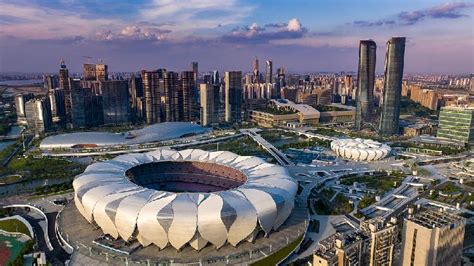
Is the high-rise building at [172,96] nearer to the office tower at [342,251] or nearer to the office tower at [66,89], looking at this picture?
the office tower at [66,89]

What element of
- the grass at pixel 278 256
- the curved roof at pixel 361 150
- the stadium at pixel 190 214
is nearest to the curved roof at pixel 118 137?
the stadium at pixel 190 214

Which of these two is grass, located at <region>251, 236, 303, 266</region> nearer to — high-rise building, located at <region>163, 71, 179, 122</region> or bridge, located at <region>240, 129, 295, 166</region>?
bridge, located at <region>240, 129, 295, 166</region>

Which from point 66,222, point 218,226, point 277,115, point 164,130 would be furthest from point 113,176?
point 277,115

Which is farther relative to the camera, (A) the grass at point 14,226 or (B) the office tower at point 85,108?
(B) the office tower at point 85,108

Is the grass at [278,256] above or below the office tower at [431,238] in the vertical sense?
below

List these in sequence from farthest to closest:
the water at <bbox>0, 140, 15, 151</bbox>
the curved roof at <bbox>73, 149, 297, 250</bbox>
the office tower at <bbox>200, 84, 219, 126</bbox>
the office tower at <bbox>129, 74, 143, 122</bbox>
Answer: the office tower at <bbox>129, 74, 143, 122</bbox>
the office tower at <bbox>200, 84, 219, 126</bbox>
the water at <bbox>0, 140, 15, 151</bbox>
the curved roof at <bbox>73, 149, 297, 250</bbox>

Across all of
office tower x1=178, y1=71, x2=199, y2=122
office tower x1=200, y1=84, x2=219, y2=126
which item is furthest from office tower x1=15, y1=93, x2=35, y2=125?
office tower x1=200, y1=84, x2=219, y2=126
